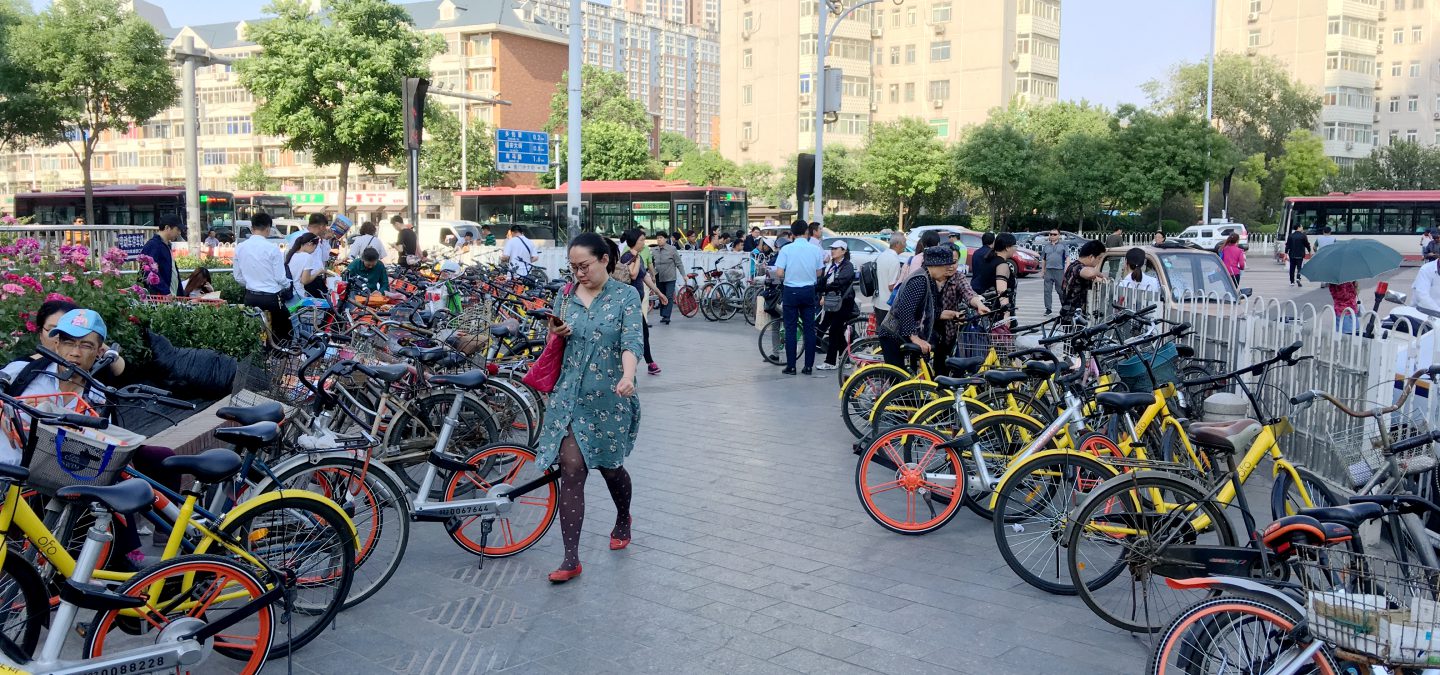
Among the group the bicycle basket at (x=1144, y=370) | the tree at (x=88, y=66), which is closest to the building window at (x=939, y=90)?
the tree at (x=88, y=66)

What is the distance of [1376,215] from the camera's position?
39.3 metres

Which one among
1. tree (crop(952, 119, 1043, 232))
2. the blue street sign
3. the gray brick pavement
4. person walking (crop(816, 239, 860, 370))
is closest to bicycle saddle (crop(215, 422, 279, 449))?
the gray brick pavement

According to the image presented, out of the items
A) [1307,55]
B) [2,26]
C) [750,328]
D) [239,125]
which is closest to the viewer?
[750,328]

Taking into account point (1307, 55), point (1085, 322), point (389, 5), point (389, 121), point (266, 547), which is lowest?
point (266, 547)

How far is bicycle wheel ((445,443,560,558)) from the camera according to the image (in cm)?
568

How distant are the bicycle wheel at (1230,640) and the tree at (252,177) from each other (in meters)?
78.8

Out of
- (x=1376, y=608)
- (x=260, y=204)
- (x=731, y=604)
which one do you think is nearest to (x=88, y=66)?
(x=260, y=204)

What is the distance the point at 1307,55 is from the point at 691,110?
347 feet

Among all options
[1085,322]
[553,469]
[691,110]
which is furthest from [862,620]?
[691,110]

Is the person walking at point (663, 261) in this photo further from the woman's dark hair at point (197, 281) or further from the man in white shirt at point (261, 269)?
the woman's dark hair at point (197, 281)

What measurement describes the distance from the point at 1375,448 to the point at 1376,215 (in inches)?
1575

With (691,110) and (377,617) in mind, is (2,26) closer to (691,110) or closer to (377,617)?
(377,617)

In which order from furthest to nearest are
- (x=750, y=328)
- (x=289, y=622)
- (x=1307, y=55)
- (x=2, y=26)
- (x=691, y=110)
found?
(x=691, y=110), (x=1307, y=55), (x=2, y=26), (x=750, y=328), (x=289, y=622)

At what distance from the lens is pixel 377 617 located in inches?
195
